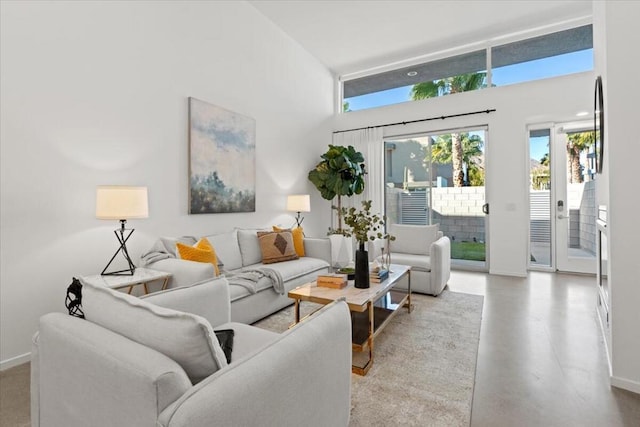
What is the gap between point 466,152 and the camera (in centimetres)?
539

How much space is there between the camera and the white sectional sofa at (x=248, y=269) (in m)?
2.61

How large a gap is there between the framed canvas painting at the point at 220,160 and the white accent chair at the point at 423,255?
1955mm

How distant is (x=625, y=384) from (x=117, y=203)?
11.5 ft

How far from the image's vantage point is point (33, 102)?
2322mm

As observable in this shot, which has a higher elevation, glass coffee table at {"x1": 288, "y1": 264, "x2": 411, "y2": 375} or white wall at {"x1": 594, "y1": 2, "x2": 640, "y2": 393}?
white wall at {"x1": 594, "y1": 2, "x2": 640, "y2": 393}

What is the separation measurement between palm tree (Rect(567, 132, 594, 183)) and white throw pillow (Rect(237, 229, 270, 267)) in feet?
15.6

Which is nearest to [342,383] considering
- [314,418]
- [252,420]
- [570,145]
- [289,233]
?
[314,418]

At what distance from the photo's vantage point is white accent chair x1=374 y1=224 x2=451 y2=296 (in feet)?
12.1

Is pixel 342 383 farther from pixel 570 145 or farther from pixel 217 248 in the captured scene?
pixel 570 145

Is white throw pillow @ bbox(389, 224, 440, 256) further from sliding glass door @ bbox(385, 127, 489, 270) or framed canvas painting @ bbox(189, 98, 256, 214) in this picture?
framed canvas painting @ bbox(189, 98, 256, 214)

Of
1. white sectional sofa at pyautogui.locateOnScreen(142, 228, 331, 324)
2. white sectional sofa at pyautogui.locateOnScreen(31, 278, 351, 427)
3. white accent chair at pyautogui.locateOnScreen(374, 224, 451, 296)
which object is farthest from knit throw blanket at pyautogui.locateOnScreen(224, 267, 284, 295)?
white sectional sofa at pyautogui.locateOnScreen(31, 278, 351, 427)

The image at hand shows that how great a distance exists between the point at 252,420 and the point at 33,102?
9.00 ft

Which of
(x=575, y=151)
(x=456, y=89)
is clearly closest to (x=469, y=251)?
(x=575, y=151)

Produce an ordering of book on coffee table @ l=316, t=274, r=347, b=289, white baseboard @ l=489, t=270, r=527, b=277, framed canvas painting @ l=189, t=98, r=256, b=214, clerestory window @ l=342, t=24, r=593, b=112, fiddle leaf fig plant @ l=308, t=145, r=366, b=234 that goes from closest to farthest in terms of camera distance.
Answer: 1. book on coffee table @ l=316, t=274, r=347, b=289
2. framed canvas painting @ l=189, t=98, r=256, b=214
3. clerestory window @ l=342, t=24, r=593, b=112
4. white baseboard @ l=489, t=270, r=527, b=277
5. fiddle leaf fig plant @ l=308, t=145, r=366, b=234
